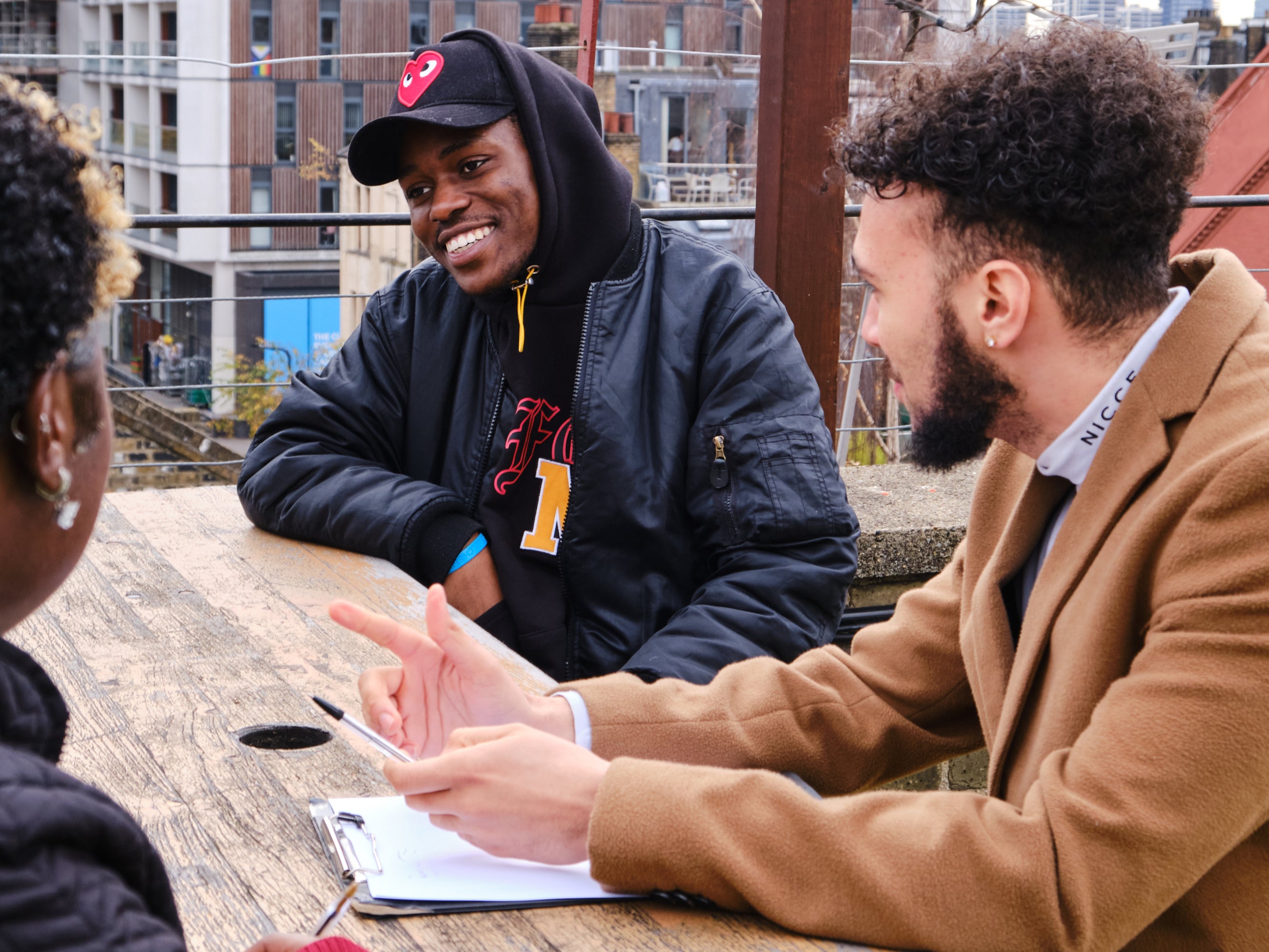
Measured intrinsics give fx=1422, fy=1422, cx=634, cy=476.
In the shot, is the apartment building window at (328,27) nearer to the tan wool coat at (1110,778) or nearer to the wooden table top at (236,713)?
the wooden table top at (236,713)

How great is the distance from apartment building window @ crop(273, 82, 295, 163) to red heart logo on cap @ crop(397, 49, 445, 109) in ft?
108

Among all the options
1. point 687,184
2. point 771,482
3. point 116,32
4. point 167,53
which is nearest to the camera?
point 771,482

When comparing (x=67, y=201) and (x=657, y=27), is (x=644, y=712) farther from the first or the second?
(x=657, y=27)

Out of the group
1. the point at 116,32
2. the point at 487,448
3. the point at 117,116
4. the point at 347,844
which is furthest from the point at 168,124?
the point at 347,844

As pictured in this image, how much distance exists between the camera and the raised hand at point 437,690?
1491mm

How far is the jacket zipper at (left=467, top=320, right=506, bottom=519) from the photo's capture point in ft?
7.98

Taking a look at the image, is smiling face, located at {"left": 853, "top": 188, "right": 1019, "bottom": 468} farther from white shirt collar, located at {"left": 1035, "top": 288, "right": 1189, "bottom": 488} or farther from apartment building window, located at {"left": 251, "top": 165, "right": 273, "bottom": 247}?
apartment building window, located at {"left": 251, "top": 165, "right": 273, "bottom": 247}

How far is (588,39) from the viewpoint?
3.63m

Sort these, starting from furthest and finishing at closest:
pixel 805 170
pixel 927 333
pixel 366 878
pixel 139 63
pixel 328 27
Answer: pixel 328 27 → pixel 139 63 → pixel 805 170 → pixel 927 333 → pixel 366 878

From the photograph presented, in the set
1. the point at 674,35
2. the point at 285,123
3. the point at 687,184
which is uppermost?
the point at 674,35

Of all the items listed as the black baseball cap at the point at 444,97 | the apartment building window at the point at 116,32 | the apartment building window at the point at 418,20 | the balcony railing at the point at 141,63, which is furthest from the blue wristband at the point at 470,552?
the apartment building window at the point at 116,32

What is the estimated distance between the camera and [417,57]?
249cm

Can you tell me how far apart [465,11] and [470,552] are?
34.5m

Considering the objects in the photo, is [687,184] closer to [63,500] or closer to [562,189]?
[562,189]
